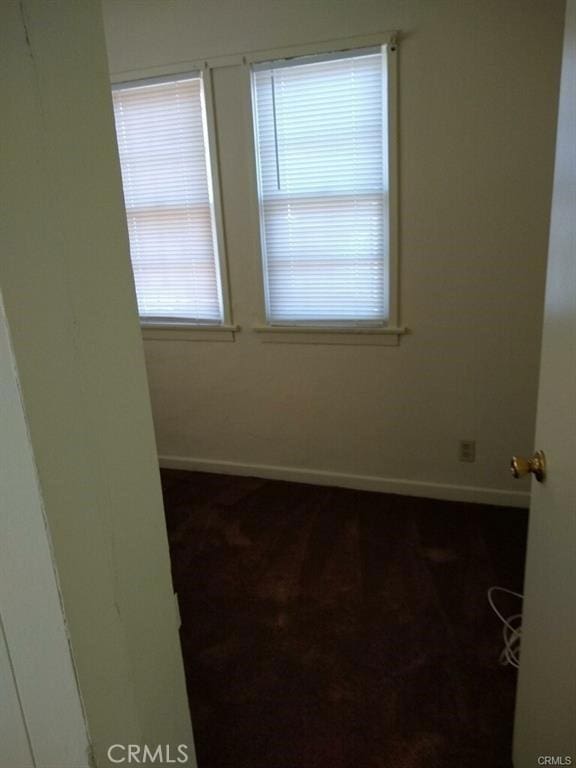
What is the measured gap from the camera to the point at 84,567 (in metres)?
0.65

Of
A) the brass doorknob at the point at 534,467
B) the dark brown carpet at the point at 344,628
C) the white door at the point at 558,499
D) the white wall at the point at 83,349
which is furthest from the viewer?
the dark brown carpet at the point at 344,628

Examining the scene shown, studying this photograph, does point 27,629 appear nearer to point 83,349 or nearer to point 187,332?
point 83,349

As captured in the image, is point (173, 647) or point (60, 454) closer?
point (60, 454)

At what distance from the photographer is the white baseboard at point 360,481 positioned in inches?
104

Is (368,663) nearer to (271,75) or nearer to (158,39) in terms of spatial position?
(271,75)

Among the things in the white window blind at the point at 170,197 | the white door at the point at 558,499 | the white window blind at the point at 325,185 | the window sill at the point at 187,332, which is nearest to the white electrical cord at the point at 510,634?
the white door at the point at 558,499

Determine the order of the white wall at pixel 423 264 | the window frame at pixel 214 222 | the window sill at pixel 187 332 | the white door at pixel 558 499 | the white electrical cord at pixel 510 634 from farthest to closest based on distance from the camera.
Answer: the window sill at pixel 187 332, the window frame at pixel 214 222, the white wall at pixel 423 264, the white electrical cord at pixel 510 634, the white door at pixel 558 499

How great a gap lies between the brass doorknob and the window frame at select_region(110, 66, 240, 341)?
6.10 feet

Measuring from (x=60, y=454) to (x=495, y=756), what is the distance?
4.92 feet

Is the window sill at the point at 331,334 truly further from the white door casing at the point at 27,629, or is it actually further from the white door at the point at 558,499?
the white door casing at the point at 27,629

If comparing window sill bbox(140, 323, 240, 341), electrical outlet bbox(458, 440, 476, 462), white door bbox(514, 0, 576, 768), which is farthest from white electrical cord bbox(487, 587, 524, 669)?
window sill bbox(140, 323, 240, 341)

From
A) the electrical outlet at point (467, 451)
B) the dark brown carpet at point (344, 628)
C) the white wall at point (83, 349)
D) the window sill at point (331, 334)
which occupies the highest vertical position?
the white wall at point (83, 349)

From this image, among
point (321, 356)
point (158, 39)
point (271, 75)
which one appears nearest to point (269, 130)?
point (271, 75)

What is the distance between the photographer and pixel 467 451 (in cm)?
266
